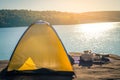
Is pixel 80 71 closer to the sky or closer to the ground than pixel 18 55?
closer to the ground

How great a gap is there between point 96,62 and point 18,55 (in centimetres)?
812

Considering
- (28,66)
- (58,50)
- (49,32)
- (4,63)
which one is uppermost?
(49,32)

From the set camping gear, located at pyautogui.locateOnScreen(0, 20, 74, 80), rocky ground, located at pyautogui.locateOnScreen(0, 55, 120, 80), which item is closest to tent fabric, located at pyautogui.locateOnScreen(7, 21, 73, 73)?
Answer: camping gear, located at pyautogui.locateOnScreen(0, 20, 74, 80)

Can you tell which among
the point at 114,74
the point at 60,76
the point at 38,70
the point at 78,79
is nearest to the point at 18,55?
the point at 38,70

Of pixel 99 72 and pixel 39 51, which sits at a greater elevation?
pixel 39 51

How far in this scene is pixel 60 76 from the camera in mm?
18844

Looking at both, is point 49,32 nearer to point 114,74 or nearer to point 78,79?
point 78,79

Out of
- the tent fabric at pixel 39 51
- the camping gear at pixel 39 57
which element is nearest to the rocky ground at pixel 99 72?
the camping gear at pixel 39 57

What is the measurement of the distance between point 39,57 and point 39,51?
468 millimetres

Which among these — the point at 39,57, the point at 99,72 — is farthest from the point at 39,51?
the point at 99,72

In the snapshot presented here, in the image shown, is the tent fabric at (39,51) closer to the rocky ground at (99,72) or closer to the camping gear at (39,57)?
the camping gear at (39,57)

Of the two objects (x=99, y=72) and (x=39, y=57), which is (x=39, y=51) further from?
(x=99, y=72)

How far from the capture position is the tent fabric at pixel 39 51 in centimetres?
1967

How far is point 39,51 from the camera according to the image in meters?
20.3
